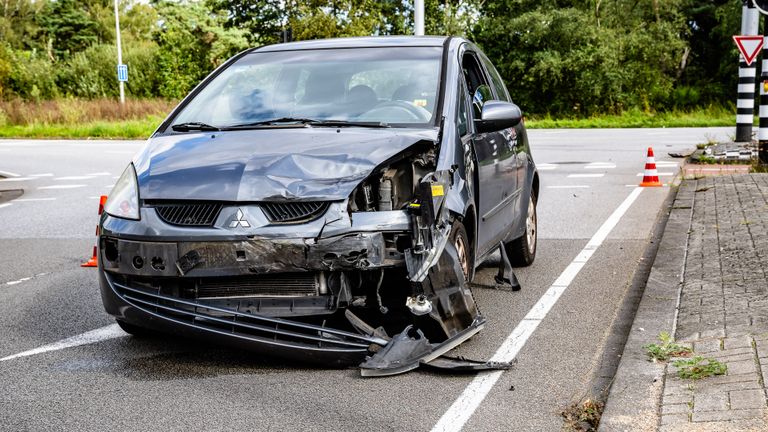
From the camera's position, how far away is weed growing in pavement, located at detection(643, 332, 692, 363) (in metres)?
5.21

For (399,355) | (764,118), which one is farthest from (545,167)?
(399,355)

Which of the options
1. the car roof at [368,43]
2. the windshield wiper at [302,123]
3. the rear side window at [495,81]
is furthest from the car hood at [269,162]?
the rear side window at [495,81]

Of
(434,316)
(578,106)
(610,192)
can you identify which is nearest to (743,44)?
(610,192)

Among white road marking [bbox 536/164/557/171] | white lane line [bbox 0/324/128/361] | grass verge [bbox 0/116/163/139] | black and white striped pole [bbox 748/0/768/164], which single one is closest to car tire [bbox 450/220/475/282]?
white lane line [bbox 0/324/128/361]

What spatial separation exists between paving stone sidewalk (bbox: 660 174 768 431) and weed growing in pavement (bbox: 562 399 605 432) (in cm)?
29

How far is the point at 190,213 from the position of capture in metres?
5.14

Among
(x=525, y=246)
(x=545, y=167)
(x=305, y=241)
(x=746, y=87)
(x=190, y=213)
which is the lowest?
(x=545, y=167)

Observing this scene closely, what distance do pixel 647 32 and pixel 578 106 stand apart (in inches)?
219

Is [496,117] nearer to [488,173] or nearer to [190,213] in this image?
[488,173]

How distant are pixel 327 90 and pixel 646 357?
8.51 feet

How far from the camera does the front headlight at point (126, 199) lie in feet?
17.3

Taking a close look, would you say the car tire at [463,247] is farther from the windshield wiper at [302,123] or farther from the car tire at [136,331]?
the car tire at [136,331]

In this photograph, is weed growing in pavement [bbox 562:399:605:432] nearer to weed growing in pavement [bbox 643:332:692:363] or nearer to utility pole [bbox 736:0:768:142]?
weed growing in pavement [bbox 643:332:692:363]

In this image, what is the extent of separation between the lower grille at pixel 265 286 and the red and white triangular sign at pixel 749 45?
15739mm
